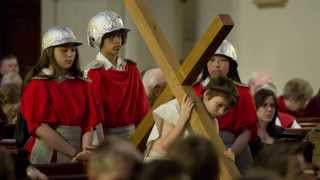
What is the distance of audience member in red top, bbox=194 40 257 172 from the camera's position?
7512mm

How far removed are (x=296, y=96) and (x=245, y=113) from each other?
11.1 ft

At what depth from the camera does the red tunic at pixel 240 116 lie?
7.57 metres

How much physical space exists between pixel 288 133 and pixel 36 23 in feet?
26.9

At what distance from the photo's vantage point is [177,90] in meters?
6.86

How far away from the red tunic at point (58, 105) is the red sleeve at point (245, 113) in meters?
0.89

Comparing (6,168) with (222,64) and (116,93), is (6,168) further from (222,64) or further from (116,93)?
(222,64)

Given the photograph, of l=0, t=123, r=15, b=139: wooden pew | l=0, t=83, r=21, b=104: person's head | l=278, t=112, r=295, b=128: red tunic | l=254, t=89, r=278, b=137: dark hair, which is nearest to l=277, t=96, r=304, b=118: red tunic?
l=278, t=112, r=295, b=128: red tunic

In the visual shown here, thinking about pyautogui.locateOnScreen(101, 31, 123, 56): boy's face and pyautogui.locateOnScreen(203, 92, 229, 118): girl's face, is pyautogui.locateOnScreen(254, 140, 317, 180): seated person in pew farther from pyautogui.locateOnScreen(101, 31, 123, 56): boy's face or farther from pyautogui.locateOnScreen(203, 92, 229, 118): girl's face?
pyautogui.locateOnScreen(101, 31, 123, 56): boy's face

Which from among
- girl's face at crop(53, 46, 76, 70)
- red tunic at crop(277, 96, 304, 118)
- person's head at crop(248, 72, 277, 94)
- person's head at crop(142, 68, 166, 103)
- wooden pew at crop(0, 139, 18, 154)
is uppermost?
girl's face at crop(53, 46, 76, 70)

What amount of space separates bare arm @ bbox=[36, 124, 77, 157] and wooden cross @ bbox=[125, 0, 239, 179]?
0.43 m

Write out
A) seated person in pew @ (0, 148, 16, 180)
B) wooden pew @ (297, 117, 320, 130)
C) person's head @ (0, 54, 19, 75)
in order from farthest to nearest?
person's head @ (0, 54, 19, 75), wooden pew @ (297, 117, 320, 130), seated person in pew @ (0, 148, 16, 180)

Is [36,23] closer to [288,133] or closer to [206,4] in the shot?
[206,4]

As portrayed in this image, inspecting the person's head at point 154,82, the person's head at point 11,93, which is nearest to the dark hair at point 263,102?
the person's head at point 154,82

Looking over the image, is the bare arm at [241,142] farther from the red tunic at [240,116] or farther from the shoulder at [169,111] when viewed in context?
the shoulder at [169,111]
